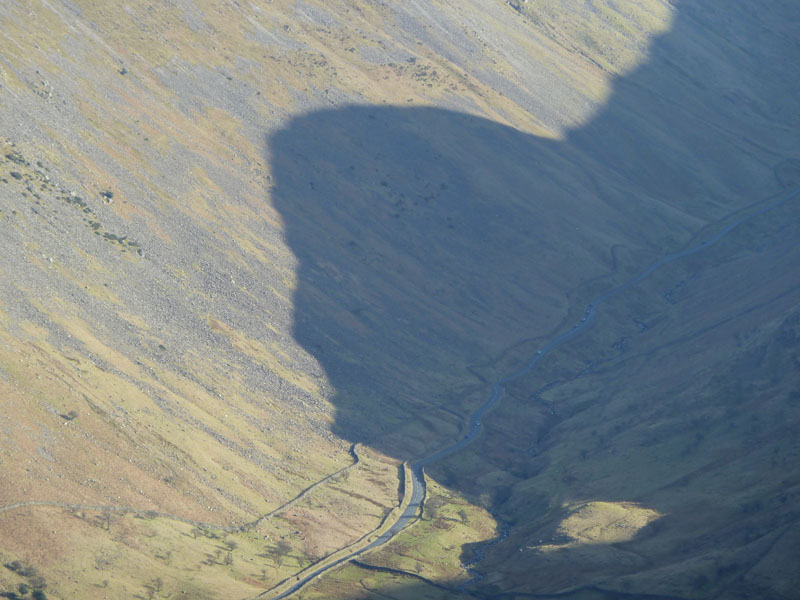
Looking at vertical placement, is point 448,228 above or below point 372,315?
above

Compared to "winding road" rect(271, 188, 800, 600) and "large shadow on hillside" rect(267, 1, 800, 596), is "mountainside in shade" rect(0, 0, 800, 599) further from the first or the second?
"winding road" rect(271, 188, 800, 600)

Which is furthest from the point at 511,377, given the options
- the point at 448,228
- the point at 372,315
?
the point at 448,228

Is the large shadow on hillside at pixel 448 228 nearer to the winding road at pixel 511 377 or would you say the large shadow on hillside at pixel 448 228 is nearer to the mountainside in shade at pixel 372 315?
the mountainside in shade at pixel 372 315

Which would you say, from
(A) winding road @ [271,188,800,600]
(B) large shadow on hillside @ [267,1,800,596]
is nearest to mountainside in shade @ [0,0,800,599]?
(B) large shadow on hillside @ [267,1,800,596]

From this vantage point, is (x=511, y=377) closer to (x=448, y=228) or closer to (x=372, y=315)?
(x=372, y=315)

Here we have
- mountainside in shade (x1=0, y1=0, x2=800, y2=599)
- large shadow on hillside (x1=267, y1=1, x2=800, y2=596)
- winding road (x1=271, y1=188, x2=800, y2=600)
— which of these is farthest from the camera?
large shadow on hillside (x1=267, y1=1, x2=800, y2=596)

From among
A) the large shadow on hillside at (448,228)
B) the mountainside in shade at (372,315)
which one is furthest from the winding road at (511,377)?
the large shadow on hillside at (448,228)

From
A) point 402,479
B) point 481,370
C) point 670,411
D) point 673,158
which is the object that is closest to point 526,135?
point 673,158
